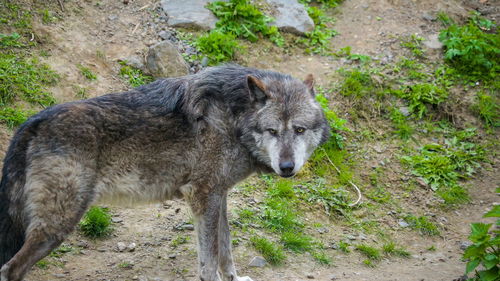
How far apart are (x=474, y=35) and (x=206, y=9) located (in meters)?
5.03

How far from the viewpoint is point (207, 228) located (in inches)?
206

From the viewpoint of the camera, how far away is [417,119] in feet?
30.6

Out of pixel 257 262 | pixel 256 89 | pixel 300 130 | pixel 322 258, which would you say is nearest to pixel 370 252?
pixel 322 258

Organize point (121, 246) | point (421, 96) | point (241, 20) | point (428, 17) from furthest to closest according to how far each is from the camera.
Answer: point (428, 17) → point (241, 20) → point (421, 96) → point (121, 246)

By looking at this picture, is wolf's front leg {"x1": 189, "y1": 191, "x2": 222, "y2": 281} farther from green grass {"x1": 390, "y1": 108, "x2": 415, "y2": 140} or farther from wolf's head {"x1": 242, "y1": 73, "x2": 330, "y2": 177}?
green grass {"x1": 390, "y1": 108, "x2": 415, "y2": 140}

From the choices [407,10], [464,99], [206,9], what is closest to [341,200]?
[464,99]

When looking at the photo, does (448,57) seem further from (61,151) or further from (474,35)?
(61,151)

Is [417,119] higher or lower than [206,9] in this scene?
lower

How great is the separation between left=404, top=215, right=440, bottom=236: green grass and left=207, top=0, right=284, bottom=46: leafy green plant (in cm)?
388

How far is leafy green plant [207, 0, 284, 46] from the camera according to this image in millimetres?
9383

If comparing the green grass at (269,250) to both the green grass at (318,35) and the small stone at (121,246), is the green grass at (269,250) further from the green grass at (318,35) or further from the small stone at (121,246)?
the green grass at (318,35)

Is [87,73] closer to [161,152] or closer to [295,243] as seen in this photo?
[161,152]

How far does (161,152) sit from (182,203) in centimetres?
192

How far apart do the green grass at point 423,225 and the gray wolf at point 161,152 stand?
281 centimetres
